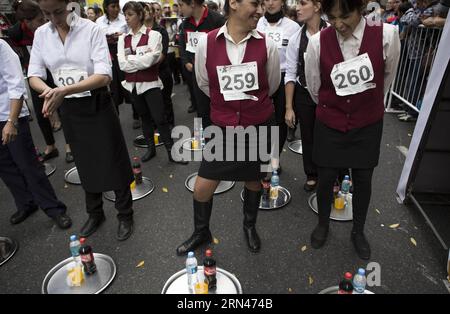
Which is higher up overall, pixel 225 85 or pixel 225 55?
pixel 225 55

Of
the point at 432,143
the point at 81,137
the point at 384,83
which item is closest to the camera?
the point at 384,83

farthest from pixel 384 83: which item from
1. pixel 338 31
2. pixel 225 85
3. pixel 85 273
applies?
pixel 85 273

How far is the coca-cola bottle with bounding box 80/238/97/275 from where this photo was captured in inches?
89.2

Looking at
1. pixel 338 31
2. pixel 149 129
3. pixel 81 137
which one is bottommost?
pixel 149 129

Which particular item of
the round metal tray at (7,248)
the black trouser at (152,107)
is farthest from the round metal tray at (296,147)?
the round metal tray at (7,248)

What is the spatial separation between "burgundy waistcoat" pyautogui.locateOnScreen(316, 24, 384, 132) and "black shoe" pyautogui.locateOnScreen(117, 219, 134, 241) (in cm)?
192

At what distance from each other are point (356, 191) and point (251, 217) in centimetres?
84

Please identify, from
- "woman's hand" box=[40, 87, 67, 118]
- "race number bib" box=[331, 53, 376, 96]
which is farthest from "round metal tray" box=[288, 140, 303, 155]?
"woman's hand" box=[40, 87, 67, 118]

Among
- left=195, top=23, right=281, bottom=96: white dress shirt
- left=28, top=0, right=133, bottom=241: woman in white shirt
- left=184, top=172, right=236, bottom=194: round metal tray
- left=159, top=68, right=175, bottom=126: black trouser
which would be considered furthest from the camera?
left=159, top=68, right=175, bottom=126: black trouser

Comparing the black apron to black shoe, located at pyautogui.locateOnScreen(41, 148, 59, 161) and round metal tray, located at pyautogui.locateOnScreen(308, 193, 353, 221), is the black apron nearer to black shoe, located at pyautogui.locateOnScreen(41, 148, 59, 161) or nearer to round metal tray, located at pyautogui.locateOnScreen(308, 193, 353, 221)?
round metal tray, located at pyautogui.locateOnScreen(308, 193, 353, 221)

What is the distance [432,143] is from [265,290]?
207 cm

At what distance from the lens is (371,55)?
1.94 m

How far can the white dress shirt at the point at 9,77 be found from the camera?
2332 millimetres

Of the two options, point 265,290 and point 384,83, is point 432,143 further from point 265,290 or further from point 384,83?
point 265,290
